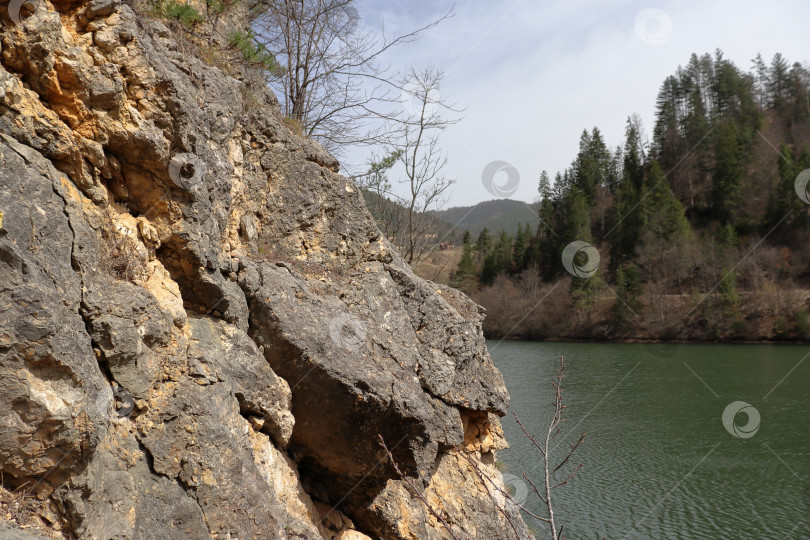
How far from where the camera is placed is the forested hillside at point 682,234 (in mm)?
47562

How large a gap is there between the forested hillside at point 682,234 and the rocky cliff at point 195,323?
110ft

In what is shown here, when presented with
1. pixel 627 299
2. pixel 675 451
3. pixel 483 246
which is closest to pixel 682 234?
pixel 627 299

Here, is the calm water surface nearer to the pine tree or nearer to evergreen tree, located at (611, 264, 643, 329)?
evergreen tree, located at (611, 264, 643, 329)

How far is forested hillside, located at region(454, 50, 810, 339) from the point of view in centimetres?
4756

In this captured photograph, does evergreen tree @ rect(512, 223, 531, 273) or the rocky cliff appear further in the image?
evergreen tree @ rect(512, 223, 531, 273)

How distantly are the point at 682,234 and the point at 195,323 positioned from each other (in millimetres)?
60925

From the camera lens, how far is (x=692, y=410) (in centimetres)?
2033

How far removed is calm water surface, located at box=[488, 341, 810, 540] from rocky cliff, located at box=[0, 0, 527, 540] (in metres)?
7.11

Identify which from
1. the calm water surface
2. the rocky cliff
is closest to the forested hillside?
the calm water surface

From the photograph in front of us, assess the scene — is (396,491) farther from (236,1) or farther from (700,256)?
(700,256)

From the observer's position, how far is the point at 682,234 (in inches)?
2264

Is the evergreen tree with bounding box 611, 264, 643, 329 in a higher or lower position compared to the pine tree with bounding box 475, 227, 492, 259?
lower

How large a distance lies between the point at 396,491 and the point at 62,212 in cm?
432

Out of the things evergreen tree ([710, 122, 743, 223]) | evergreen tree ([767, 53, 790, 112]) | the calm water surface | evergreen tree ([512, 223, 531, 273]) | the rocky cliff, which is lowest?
the calm water surface
